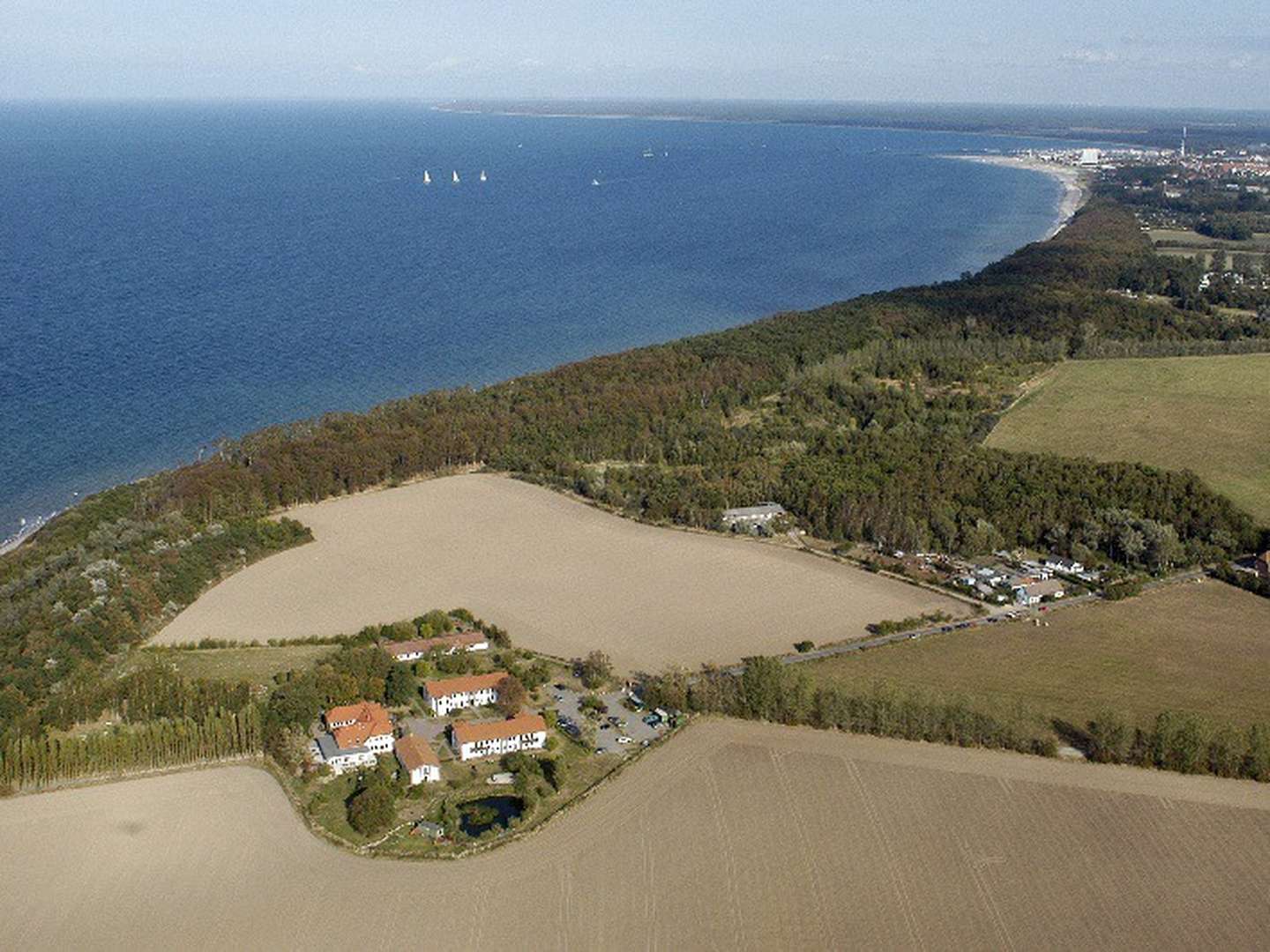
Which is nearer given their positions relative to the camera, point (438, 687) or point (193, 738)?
point (193, 738)

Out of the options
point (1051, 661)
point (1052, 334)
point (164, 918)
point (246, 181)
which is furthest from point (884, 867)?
point (246, 181)

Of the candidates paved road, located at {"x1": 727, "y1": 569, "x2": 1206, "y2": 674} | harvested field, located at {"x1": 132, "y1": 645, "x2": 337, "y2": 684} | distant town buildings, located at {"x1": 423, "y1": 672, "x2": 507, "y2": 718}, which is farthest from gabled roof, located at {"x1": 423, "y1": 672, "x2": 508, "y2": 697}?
paved road, located at {"x1": 727, "y1": 569, "x2": 1206, "y2": 674}

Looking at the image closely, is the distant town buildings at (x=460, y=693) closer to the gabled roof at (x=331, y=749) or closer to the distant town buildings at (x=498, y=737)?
the distant town buildings at (x=498, y=737)

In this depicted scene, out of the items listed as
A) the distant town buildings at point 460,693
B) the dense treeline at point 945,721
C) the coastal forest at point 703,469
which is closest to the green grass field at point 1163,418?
the coastal forest at point 703,469

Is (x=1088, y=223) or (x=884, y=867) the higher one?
(x=1088, y=223)

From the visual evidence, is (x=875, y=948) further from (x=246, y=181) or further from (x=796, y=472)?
(x=246, y=181)

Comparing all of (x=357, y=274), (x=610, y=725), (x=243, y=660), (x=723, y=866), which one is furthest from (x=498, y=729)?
(x=357, y=274)
